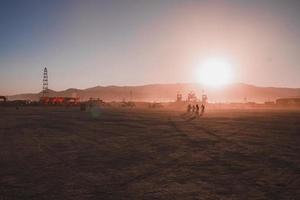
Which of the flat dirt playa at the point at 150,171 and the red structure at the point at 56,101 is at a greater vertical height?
the red structure at the point at 56,101

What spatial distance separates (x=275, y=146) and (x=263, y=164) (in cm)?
521

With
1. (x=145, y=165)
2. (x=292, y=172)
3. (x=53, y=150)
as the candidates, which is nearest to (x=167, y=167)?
(x=145, y=165)

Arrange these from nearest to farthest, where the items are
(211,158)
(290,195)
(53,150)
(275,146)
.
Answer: (290,195) < (211,158) < (53,150) < (275,146)

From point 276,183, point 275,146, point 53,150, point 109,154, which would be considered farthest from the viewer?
point 275,146

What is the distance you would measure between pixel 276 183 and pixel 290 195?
1128 mm

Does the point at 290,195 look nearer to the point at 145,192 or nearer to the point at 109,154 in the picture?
the point at 145,192

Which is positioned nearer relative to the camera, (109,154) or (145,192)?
(145,192)

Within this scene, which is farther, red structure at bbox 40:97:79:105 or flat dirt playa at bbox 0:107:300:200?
red structure at bbox 40:97:79:105

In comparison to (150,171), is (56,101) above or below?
above

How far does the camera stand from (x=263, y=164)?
476 inches

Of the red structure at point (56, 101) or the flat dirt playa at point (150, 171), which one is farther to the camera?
the red structure at point (56, 101)

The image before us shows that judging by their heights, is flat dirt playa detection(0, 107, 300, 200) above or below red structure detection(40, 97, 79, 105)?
below

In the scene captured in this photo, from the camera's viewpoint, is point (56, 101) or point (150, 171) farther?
point (56, 101)

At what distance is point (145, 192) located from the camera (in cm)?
851
